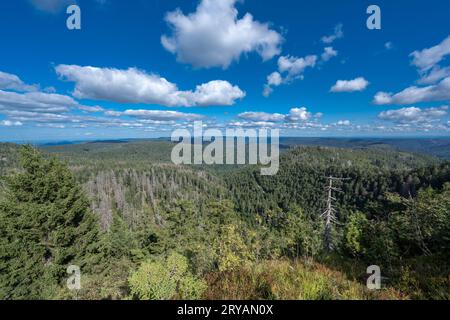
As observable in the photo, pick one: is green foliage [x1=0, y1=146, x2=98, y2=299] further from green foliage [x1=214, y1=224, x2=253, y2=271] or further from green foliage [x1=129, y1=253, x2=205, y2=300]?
green foliage [x1=129, y1=253, x2=205, y2=300]

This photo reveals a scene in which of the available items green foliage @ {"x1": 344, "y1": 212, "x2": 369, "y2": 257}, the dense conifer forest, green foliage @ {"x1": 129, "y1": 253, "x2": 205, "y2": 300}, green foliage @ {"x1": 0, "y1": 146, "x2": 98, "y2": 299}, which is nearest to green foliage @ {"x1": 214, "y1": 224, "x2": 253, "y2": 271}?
the dense conifer forest

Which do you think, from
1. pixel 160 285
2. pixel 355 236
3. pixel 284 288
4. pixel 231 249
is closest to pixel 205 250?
pixel 231 249

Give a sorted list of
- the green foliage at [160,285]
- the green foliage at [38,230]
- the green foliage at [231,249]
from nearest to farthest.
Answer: the green foliage at [160,285] → the green foliage at [231,249] → the green foliage at [38,230]

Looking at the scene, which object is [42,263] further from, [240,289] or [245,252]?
[240,289]

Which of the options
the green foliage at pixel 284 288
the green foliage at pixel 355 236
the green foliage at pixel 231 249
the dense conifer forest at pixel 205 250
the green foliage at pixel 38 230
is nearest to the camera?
the green foliage at pixel 284 288

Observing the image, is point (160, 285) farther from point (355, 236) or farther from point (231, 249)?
point (355, 236)

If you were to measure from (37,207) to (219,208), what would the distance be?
1418cm

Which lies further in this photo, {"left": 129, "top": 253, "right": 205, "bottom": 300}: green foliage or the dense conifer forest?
the dense conifer forest

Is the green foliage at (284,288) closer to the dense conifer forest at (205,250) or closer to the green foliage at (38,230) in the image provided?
the dense conifer forest at (205,250)

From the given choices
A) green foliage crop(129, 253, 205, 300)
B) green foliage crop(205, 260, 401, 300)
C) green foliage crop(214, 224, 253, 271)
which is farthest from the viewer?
green foliage crop(214, 224, 253, 271)

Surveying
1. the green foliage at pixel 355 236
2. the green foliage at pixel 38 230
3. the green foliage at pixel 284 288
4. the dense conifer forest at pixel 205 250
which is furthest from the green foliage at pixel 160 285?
the green foliage at pixel 355 236

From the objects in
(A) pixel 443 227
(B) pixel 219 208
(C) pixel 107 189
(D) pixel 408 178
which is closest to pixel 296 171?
(D) pixel 408 178

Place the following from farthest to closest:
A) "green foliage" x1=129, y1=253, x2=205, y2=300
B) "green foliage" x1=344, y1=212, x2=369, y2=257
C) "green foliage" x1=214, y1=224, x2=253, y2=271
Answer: "green foliage" x1=344, y1=212, x2=369, y2=257, "green foliage" x1=214, y1=224, x2=253, y2=271, "green foliage" x1=129, y1=253, x2=205, y2=300

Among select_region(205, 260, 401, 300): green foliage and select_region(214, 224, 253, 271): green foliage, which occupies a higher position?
select_region(205, 260, 401, 300): green foliage
